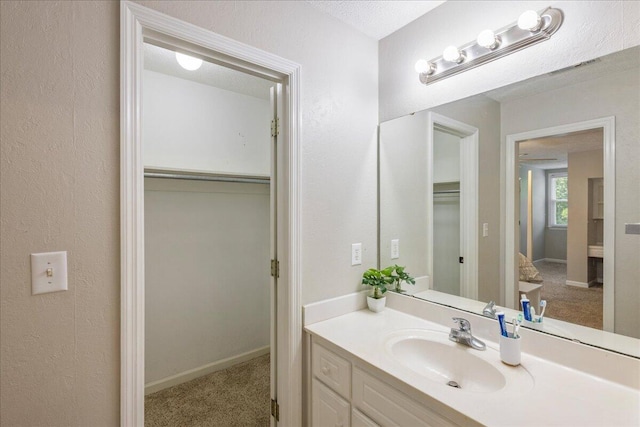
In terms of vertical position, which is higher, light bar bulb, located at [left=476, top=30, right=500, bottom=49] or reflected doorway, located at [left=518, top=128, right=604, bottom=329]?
light bar bulb, located at [left=476, top=30, right=500, bottom=49]

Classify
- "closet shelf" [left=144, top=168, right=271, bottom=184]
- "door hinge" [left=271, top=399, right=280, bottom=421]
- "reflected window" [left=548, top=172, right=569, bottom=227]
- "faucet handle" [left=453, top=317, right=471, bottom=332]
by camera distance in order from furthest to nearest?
"closet shelf" [left=144, top=168, right=271, bottom=184], "door hinge" [left=271, top=399, right=280, bottom=421], "faucet handle" [left=453, top=317, right=471, bottom=332], "reflected window" [left=548, top=172, right=569, bottom=227]

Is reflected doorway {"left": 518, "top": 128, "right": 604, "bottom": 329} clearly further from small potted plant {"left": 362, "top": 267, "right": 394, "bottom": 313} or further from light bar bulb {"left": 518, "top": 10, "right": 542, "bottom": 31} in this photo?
small potted plant {"left": 362, "top": 267, "right": 394, "bottom": 313}

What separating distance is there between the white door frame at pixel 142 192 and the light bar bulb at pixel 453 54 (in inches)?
29.5

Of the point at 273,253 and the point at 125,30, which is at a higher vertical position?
the point at 125,30

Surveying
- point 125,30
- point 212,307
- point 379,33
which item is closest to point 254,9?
point 125,30

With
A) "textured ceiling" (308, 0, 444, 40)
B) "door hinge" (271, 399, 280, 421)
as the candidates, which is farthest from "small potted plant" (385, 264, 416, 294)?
"textured ceiling" (308, 0, 444, 40)

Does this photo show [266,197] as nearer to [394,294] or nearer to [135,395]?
[394,294]

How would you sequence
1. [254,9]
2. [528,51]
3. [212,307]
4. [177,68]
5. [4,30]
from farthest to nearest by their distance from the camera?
[212,307]
[177,68]
[254,9]
[528,51]
[4,30]

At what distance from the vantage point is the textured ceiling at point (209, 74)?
2016mm

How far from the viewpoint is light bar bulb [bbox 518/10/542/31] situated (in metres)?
1.18

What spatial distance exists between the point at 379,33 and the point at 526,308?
5.52 ft

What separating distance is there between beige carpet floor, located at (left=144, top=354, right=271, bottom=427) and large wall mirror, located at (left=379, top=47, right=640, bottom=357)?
1441 millimetres

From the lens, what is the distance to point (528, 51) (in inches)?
49.6

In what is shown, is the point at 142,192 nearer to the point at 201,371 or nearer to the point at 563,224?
the point at 563,224
